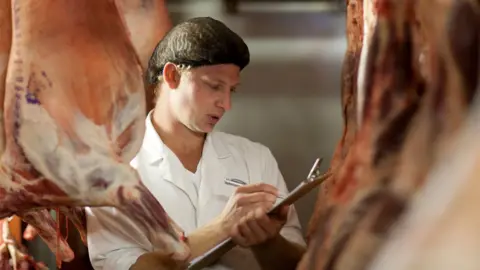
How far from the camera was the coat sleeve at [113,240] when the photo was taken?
78 centimetres

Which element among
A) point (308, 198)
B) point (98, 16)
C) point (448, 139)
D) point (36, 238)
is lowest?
point (36, 238)

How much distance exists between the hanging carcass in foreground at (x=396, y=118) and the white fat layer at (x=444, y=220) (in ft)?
0.04

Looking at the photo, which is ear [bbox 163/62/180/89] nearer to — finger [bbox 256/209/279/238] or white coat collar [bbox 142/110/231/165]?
white coat collar [bbox 142/110/231/165]

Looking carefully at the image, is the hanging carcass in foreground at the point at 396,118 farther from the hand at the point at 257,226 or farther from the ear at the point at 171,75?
the ear at the point at 171,75

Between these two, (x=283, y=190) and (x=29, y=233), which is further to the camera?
(x=29, y=233)

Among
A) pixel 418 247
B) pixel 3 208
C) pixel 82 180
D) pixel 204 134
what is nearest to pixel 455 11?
pixel 418 247

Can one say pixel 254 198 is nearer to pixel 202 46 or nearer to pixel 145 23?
pixel 202 46

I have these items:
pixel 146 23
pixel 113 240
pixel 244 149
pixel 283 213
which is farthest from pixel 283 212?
pixel 146 23

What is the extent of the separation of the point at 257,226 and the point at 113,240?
202 mm

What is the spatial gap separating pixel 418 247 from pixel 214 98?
0.33 m

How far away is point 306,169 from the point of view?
32.4 inches

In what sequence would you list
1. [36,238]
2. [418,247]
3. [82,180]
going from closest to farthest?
[418,247], [82,180], [36,238]

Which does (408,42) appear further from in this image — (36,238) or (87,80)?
(36,238)

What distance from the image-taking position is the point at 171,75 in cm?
81
